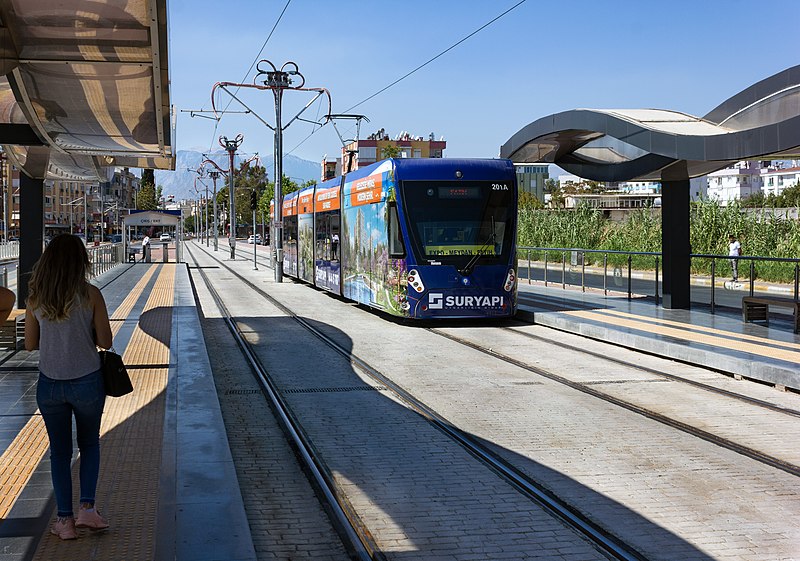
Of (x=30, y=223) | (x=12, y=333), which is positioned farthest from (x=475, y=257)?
(x=12, y=333)

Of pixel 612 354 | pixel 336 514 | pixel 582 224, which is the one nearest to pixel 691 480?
pixel 336 514

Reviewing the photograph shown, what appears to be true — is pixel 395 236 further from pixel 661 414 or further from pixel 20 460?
pixel 20 460

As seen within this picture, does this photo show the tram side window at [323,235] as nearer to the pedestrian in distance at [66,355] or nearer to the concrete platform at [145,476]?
the concrete platform at [145,476]

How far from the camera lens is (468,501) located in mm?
6176

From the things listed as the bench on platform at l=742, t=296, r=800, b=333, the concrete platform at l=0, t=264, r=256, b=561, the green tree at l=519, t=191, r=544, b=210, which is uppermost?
the green tree at l=519, t=191, r=544, b=210

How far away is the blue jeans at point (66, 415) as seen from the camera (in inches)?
193

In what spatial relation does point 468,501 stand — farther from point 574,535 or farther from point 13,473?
point 13,473

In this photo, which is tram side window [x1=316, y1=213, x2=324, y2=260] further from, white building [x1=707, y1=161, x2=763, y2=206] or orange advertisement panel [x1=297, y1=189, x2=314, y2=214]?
white building [x1=707, y1=161, x2=763, y2=206]

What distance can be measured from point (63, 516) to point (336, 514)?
1.71m

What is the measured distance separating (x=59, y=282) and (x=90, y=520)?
1.33 metres

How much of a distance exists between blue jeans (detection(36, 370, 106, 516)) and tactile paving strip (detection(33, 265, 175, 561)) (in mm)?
254

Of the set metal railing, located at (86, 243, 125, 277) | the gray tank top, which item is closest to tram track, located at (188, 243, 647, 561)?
the gray tank top

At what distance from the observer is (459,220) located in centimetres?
1686

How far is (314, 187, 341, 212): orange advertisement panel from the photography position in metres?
22.7
